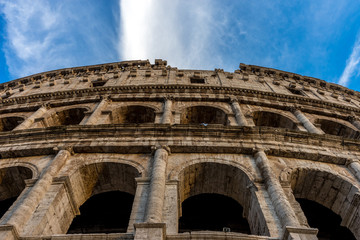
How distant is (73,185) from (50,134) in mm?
2758

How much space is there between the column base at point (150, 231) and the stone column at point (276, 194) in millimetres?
2828

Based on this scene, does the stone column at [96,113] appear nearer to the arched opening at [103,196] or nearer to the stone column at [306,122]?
the arched opening at [103,196]

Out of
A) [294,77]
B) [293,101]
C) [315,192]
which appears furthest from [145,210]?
[294,77]

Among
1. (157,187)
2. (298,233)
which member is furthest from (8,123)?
(298,233)

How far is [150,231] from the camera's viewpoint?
5.94 m

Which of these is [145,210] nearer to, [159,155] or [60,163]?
[159,155]

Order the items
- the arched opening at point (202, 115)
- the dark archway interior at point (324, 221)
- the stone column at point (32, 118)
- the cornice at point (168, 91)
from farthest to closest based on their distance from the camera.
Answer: the cornice at point (168, 91) < the arched opening at point (202, 115) < the stone column at point (32, 118) < the dark archway interior at point (324, 221)

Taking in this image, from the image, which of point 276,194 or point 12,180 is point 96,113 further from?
point 276,194

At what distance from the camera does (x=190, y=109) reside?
14531mm

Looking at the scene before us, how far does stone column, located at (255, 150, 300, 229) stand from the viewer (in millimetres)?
6551

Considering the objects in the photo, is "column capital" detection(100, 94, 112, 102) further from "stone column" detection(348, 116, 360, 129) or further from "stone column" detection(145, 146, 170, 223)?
"stone column" detection(348, 116, 360, 129)

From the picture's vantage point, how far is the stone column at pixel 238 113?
1229 centimetres

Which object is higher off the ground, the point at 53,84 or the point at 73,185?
the point at 53,84

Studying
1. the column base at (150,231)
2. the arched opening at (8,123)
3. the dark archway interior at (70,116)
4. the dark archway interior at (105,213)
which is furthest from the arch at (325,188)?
the arched opening at (8,123)
